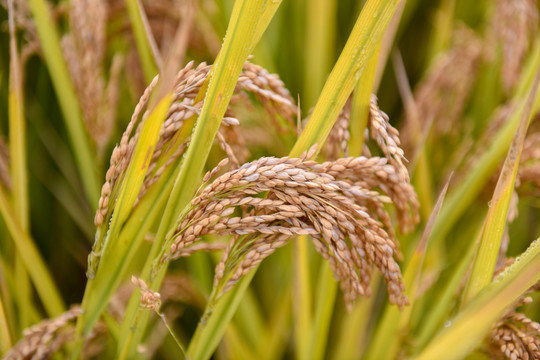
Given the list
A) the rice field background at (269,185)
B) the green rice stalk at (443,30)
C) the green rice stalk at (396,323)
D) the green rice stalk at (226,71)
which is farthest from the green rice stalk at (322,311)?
the green rice stalk at (443,30)

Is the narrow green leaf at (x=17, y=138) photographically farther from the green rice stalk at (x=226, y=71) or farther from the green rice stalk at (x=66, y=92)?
the green rice stalk at (x=226, y=71)

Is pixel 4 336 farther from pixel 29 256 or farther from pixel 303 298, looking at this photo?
pixel 303 298

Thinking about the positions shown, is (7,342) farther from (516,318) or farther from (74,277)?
(516,318)

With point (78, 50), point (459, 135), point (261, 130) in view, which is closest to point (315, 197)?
point (261, 130)

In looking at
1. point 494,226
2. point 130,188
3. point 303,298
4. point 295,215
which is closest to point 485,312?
point 494,226

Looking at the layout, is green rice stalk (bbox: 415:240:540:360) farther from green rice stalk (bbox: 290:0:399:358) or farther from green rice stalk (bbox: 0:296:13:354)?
green rice stalk (bbox: 0:296:13:354)

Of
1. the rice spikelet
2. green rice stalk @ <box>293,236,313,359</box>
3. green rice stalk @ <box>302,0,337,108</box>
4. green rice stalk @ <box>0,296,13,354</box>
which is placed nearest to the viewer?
the rice spikelet

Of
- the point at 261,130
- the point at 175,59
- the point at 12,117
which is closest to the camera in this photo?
the point at 175,59

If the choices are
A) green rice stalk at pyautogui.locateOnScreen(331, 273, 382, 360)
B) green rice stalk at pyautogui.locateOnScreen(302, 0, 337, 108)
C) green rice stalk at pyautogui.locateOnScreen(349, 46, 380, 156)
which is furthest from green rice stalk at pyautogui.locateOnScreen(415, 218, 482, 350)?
green rice stalk at pyautogui.locateOnScreen(302, 0, 337, 108)
